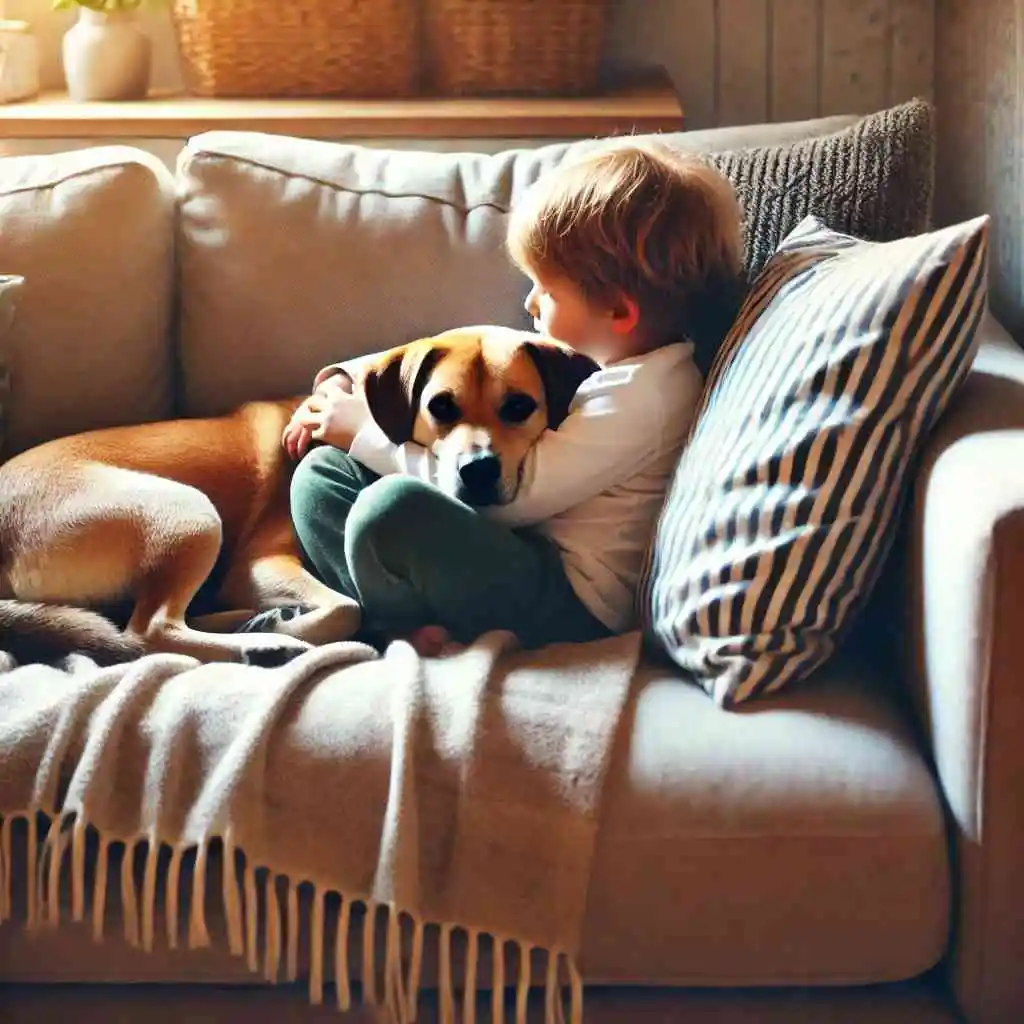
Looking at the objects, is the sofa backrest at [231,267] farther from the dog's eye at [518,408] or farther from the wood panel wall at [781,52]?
the wood panel wall at [781,52]

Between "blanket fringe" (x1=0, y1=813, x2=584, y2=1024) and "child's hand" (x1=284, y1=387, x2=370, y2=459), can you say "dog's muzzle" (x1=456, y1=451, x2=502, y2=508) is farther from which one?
"blanket fringe" (x1=0, y1=813, x2=584, y2=1024)

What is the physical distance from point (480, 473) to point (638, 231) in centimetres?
35

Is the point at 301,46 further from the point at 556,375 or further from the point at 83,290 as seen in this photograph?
the point at 556,375

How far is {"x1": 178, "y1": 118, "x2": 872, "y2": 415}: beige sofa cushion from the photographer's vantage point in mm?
2094

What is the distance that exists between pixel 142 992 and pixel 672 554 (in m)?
0.73

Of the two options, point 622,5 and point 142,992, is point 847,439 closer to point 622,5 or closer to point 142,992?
point 142,992

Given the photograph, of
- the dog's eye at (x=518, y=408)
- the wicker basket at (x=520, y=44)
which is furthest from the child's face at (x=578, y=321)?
the wicker basket at (x=520, y=44)

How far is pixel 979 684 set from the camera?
53.3 inches

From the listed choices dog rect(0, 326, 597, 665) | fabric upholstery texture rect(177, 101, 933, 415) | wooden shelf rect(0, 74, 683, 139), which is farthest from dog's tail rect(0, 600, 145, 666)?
wooden shelf rect(0, 74, 683, 139)

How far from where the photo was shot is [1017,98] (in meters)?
2.15

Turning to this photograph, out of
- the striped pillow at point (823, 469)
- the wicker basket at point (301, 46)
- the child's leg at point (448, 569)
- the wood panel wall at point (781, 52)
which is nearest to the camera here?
the striped pillow at point (823, 469)

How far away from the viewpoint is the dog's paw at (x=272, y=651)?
173cm

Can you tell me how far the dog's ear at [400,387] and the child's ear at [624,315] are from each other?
0.22 metres

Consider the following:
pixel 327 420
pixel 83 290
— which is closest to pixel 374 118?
pixel 83 290
